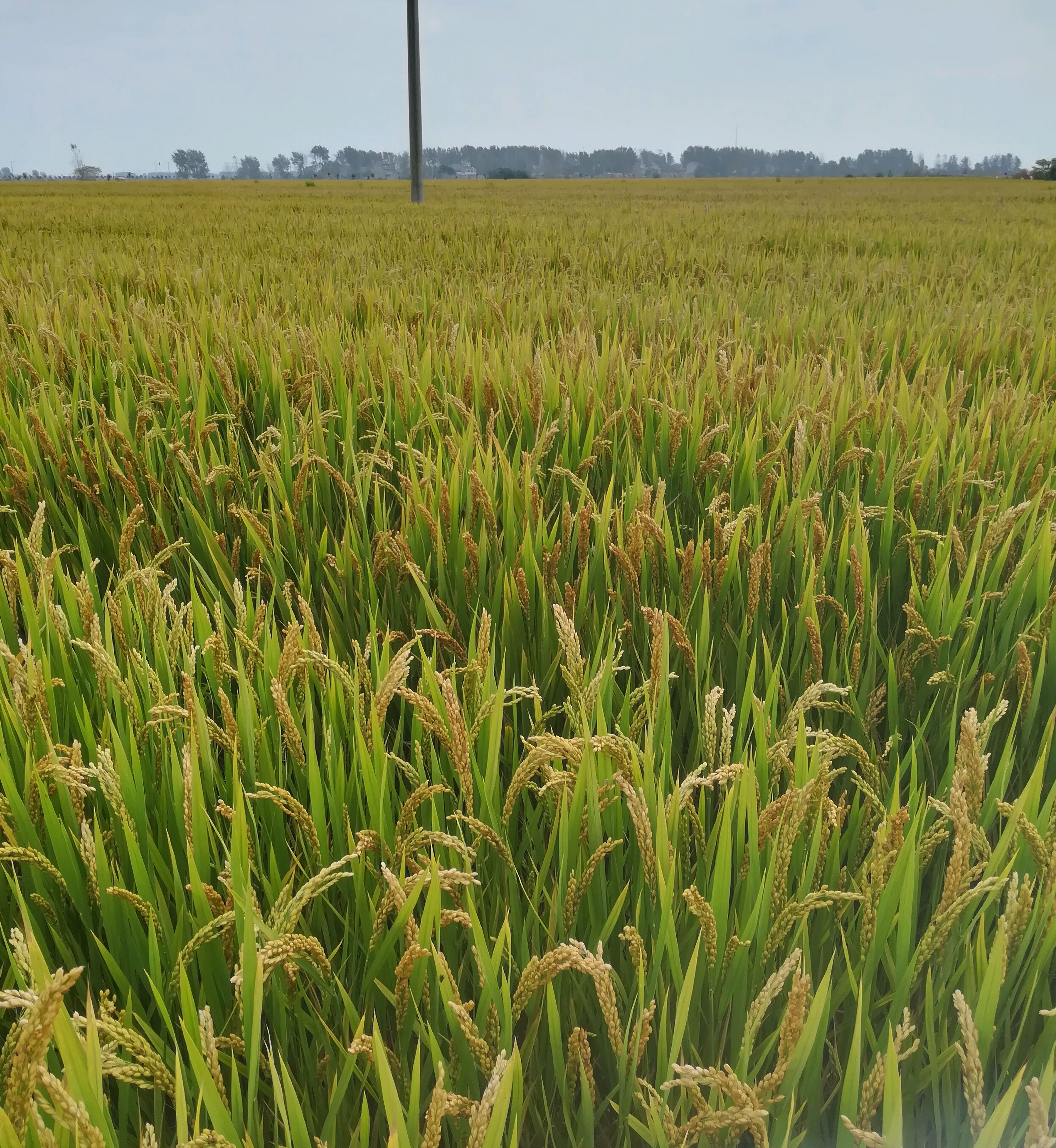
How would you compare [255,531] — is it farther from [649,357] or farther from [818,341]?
[818,341]

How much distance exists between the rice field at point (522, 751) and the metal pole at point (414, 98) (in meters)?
14.5

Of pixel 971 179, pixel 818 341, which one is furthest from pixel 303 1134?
pixel 971 179

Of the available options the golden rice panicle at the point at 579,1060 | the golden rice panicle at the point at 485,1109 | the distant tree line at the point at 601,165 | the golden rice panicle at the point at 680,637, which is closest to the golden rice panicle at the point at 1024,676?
the golden rice panicle at the point at 680,637

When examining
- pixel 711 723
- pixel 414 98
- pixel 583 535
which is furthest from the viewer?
pixel 414 98

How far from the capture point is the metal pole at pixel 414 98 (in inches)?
601

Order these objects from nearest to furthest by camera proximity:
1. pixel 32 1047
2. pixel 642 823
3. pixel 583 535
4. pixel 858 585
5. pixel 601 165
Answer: pixel 32 1047, pixel 642 823, pixel 858 585, pixel 583 535, pixel 601 165

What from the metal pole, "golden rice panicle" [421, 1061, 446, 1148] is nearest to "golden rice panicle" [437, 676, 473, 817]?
"golden rice panicle" [421, 1061, 446, 1148]

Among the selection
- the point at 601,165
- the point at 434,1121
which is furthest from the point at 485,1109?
the point at 601,165

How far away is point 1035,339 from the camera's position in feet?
9.87

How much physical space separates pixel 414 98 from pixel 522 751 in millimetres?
17388

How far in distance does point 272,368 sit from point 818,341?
206 centimetres

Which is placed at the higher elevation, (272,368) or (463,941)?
(272,368)

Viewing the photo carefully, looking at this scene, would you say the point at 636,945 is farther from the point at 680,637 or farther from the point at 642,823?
the point at 680,637

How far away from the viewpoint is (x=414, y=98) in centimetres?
1565
